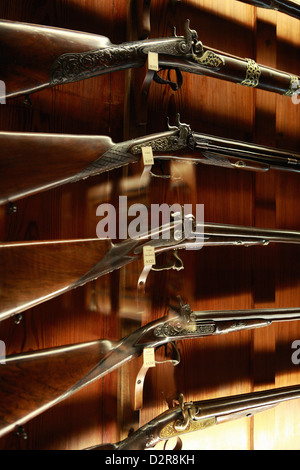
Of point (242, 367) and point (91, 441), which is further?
point (242, 367)

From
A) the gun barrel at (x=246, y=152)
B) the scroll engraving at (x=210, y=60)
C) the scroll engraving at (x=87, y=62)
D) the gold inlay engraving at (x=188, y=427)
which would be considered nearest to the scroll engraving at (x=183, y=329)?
the gold inlay engraving at (x=188, y=427)

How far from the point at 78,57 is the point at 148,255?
0.84 metres

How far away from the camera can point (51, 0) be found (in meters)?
1.87

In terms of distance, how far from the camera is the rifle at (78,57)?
58.2 inches

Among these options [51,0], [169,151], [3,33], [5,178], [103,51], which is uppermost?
[51,0]

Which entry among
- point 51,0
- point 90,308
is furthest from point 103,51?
point 90,308

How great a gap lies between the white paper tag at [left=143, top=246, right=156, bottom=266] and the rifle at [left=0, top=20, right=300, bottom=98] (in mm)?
746

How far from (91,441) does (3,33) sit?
1711 millimetres

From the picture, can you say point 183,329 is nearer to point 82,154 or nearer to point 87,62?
point 82,154

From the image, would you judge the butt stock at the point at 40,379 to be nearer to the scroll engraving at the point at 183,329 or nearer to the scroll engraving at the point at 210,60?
the scroll engraving at the point at 183,329

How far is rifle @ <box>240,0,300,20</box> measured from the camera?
90.1 inches

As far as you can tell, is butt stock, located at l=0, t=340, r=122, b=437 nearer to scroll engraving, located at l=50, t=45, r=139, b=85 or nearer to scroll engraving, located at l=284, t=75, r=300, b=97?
scroll engraving, located at l=50, t=45, r=139, b=85

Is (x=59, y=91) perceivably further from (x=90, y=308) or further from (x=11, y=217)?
(x=90, y=308)

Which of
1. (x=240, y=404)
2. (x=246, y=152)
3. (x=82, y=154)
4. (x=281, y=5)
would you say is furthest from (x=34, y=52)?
(x=240, y=404)
